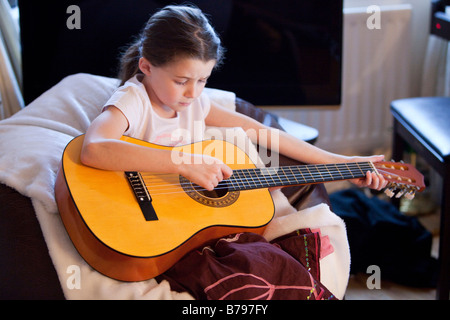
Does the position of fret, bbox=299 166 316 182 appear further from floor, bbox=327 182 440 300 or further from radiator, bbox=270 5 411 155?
radiator, bbox=270 5 411 155

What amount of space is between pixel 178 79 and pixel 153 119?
163 mm

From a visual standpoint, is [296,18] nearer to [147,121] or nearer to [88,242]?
[147,121]

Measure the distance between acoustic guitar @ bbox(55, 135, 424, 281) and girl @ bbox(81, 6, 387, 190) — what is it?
0.14ft

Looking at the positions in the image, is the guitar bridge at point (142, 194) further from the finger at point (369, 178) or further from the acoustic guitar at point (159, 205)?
the finger at point (369, 178)

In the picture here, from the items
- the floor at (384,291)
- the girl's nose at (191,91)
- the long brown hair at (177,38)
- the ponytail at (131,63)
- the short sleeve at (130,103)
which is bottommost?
the floor at (384,291)

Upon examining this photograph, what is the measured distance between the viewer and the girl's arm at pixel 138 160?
118 cm

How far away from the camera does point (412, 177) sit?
1370 mm

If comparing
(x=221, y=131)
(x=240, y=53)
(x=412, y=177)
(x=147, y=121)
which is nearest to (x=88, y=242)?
(x=147, y=121)

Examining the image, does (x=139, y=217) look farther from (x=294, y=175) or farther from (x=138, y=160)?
(x=294, y=175)

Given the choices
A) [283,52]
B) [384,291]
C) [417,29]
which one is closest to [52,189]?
[283,52]

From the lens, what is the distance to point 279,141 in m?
1.50

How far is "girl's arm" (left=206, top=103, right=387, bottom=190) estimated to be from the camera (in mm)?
1447

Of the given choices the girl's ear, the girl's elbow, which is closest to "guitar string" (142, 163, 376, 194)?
the girl's elbow

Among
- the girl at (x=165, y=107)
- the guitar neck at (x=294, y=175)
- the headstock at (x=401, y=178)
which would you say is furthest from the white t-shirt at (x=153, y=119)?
the headstock at (x=401, y=178)
